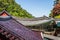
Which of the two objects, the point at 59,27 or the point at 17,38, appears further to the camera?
the point at 59,27

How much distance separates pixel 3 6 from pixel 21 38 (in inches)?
1495

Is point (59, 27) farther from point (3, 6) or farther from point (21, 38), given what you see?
point (21, 38)

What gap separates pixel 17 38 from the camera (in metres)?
1.91

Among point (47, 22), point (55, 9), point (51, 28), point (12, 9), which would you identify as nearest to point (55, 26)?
point (51, 28)

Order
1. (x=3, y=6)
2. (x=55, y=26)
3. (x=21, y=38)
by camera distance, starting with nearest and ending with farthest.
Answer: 1. (x=21, y=38)
2. (x=55, y=26)
3. (x=3, y=6)

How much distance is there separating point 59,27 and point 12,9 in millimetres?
19505

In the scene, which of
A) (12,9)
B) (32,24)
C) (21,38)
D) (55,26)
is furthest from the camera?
(12,9)

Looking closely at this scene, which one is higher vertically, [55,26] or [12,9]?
[12,9]

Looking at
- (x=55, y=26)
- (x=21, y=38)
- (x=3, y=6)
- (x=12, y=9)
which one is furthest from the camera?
(x=12, y=9)

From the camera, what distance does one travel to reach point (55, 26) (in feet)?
79.9

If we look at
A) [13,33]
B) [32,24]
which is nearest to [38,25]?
[32,24]

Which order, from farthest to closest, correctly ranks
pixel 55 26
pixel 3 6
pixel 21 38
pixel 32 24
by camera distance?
pixel 3 6 → pixel 55 26 → pixel 32 24 → pixel 21 38

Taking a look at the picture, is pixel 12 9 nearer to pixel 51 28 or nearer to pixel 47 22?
pixel 51 28

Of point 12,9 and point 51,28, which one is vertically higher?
A: point 12,9
